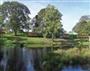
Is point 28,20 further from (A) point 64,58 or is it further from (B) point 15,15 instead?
(A) point 64,58

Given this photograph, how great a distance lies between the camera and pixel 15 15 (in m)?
1.60

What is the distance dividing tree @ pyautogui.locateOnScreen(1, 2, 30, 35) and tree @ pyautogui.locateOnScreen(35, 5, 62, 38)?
0.40 ft

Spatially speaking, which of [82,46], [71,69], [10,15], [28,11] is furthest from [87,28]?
[10,15]

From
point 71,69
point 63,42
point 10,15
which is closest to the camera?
point 10,15

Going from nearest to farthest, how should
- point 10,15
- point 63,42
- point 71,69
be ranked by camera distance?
1. point 10,15
2. point 63,42
3. point 71,69

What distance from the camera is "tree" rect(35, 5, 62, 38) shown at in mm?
1637

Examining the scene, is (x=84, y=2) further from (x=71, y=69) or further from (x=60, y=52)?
(x=71, y=69)

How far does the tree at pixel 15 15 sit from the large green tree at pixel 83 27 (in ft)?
1.50

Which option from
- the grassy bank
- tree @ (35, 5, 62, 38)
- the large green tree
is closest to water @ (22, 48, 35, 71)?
the grassy bank

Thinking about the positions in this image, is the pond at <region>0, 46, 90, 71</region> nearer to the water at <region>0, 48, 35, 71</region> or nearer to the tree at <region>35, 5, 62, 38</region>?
the water at <region>0, 48, 35, 71</region>

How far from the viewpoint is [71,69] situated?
5.89ft

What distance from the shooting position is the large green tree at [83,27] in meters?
Answer: 1.66

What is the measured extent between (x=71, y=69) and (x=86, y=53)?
9.8 inches

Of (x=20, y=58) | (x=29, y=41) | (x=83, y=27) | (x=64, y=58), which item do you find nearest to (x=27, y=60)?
(x=20, y=58)
